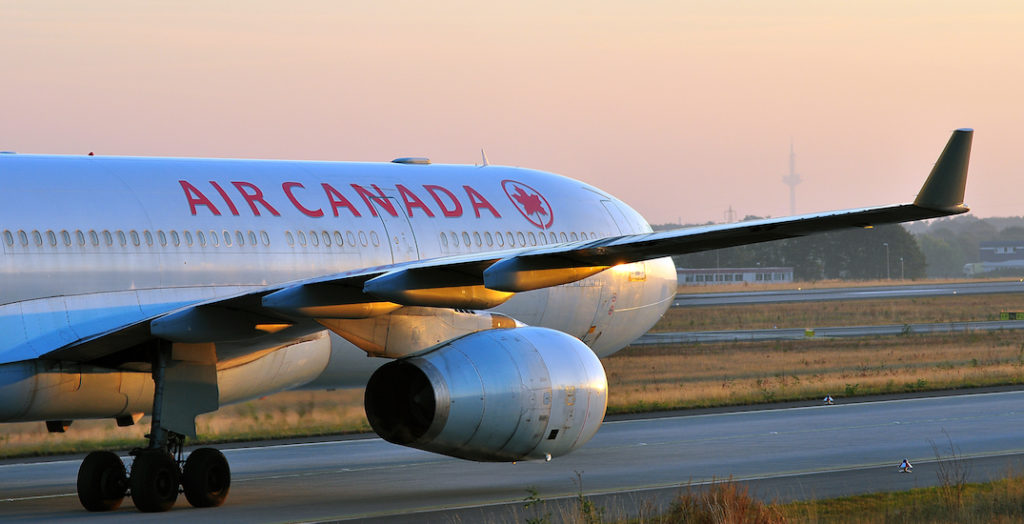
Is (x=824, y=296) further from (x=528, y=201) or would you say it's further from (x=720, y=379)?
(x=528, y=201)

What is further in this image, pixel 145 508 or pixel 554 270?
pixel 145 508

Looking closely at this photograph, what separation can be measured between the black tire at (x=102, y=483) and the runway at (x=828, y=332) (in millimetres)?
37672

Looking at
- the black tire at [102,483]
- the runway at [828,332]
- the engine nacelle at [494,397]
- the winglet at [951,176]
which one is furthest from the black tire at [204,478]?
the runway at [828,332]

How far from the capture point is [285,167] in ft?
65.7

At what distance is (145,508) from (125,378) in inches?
59.9

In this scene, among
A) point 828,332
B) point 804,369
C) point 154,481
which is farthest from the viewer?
point 828,332

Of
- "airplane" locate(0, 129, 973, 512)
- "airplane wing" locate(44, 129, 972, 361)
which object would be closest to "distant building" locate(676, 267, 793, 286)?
"airplane" locate(0, 129, 973, 512)

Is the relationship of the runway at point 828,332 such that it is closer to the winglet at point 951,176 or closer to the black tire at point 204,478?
the black tire at point 204,478

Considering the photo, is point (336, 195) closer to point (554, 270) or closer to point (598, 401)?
point (598, 401)

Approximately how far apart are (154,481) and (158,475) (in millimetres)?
85

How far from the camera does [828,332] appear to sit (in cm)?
6159

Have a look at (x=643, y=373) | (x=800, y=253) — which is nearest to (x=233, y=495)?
(x=643, y=373)

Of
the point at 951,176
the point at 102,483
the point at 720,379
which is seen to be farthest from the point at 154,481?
the point at 720,379

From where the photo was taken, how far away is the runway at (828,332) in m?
57.2
